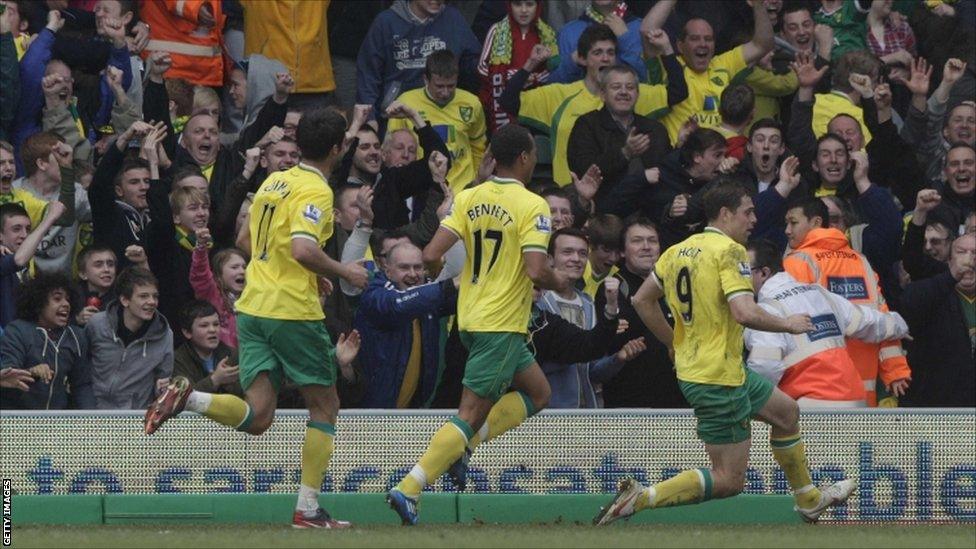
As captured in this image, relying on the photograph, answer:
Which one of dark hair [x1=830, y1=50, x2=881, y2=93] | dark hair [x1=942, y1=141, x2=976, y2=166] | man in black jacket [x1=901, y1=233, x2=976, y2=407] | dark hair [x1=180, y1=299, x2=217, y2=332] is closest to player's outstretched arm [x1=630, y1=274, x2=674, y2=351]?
dark hair [x1=180, y1=299, x2=217, y2=332]

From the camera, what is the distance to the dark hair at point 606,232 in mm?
14102

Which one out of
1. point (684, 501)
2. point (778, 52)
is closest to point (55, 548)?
point (684, 501)

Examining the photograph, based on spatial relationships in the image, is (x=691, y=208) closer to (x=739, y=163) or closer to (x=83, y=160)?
(x=739, y=163)

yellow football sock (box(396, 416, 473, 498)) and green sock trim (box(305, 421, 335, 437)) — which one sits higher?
green sock trim (box(305, 421, 335, 437))

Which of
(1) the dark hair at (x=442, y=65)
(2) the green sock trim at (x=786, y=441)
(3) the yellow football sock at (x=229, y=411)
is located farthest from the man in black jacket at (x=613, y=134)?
(3) the yellow football sock at (x=229, y=411)

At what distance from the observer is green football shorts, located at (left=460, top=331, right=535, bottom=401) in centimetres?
1125

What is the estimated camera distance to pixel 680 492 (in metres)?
11.1

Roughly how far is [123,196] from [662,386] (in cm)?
431

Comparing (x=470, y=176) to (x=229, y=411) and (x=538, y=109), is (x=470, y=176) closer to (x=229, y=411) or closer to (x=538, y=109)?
(x=538, y=109)

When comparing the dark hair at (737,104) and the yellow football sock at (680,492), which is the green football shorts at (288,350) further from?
the dark hair at (737,104)

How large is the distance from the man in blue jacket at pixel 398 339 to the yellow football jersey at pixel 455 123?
2.74m

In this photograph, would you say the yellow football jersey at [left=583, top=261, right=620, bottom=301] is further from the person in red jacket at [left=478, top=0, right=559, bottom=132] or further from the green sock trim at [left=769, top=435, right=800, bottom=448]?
the green sock trim at [left=769, top=435, right=800, bottom=448]

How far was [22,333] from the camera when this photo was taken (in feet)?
42.4

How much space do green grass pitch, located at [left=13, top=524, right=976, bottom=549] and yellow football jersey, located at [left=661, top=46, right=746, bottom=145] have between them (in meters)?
5.60
